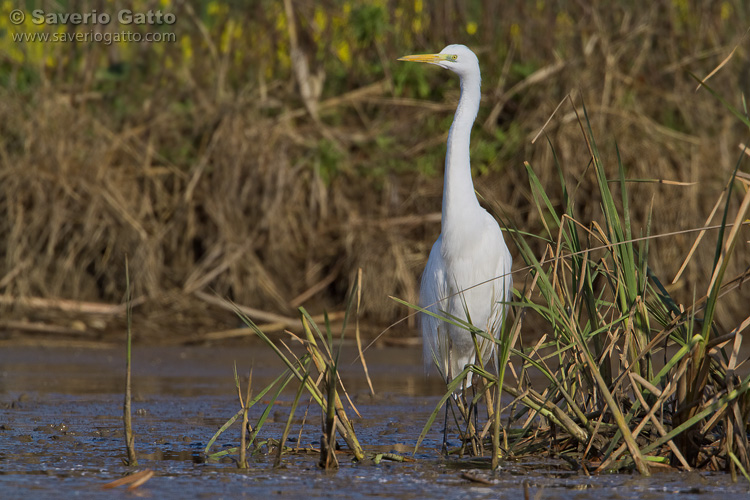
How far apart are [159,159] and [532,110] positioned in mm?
3286

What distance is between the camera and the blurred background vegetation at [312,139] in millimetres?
7699

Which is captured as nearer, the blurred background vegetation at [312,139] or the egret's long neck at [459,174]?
the egret's long neck at [459,174]

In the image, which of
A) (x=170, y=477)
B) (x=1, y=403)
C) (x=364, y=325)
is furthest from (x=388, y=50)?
(x=170, y=477)

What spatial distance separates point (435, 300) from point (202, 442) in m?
1.32

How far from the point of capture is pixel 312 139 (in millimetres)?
8352

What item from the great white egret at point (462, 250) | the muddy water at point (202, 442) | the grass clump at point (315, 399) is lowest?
the muddy water at point (202, 442)

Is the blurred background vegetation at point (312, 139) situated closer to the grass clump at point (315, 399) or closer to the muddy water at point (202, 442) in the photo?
the muddy water at point (202, 442)

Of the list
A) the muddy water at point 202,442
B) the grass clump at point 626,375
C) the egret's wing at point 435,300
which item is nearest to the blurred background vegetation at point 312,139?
the muddy water at point 202,442

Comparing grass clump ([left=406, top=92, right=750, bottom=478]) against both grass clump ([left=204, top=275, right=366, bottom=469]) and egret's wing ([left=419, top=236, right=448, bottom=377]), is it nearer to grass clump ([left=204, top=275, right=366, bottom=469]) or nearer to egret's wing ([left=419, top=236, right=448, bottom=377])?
grass clump ([left=204, top=275, right=366, bottom=469])

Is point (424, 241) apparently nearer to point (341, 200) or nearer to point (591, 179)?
point (341, 200)

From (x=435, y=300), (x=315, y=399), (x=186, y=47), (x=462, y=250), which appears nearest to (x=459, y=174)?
(x=462, y=250)

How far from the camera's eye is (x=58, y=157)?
25.3 ft

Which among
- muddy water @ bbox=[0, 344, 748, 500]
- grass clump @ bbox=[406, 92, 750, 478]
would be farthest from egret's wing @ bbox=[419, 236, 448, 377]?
grass clump @ bbox=[406, 92, 750, 478]

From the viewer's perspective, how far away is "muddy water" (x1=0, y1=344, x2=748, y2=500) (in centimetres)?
314
